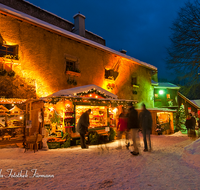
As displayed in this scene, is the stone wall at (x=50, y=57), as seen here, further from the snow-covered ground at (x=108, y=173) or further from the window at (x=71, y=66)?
the snow-covered ground at (x=108, y=173)

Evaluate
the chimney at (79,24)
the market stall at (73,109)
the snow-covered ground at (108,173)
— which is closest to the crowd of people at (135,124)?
the snow-covered ground at (108,173)

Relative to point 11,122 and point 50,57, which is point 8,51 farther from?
point 11,122

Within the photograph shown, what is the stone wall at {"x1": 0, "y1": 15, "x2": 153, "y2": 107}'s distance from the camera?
9055mm

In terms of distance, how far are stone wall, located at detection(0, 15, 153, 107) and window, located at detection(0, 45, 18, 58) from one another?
0.92 ft

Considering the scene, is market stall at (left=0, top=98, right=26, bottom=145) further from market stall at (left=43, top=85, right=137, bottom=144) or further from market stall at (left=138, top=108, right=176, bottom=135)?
market stall at (left=138, top=108, right=176, bottom=135)

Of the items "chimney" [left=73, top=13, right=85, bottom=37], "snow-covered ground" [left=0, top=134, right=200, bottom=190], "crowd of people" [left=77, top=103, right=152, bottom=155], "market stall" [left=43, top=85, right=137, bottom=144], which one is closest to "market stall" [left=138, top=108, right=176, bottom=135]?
"market stall" [left=43, top=85, right=137, bottom=144]

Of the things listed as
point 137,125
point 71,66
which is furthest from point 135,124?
point 71,66

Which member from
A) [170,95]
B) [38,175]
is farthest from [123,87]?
[38,175]

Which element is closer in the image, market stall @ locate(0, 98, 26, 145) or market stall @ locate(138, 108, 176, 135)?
market stall @ locate(0, 98, 26, 145)

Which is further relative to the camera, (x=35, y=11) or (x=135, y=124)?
(x=35, y=11)

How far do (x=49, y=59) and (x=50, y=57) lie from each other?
0.52ft

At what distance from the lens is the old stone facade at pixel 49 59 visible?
8960 mm

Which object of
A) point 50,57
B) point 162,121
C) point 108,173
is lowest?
point 108,173

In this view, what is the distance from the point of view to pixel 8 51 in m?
8.73
